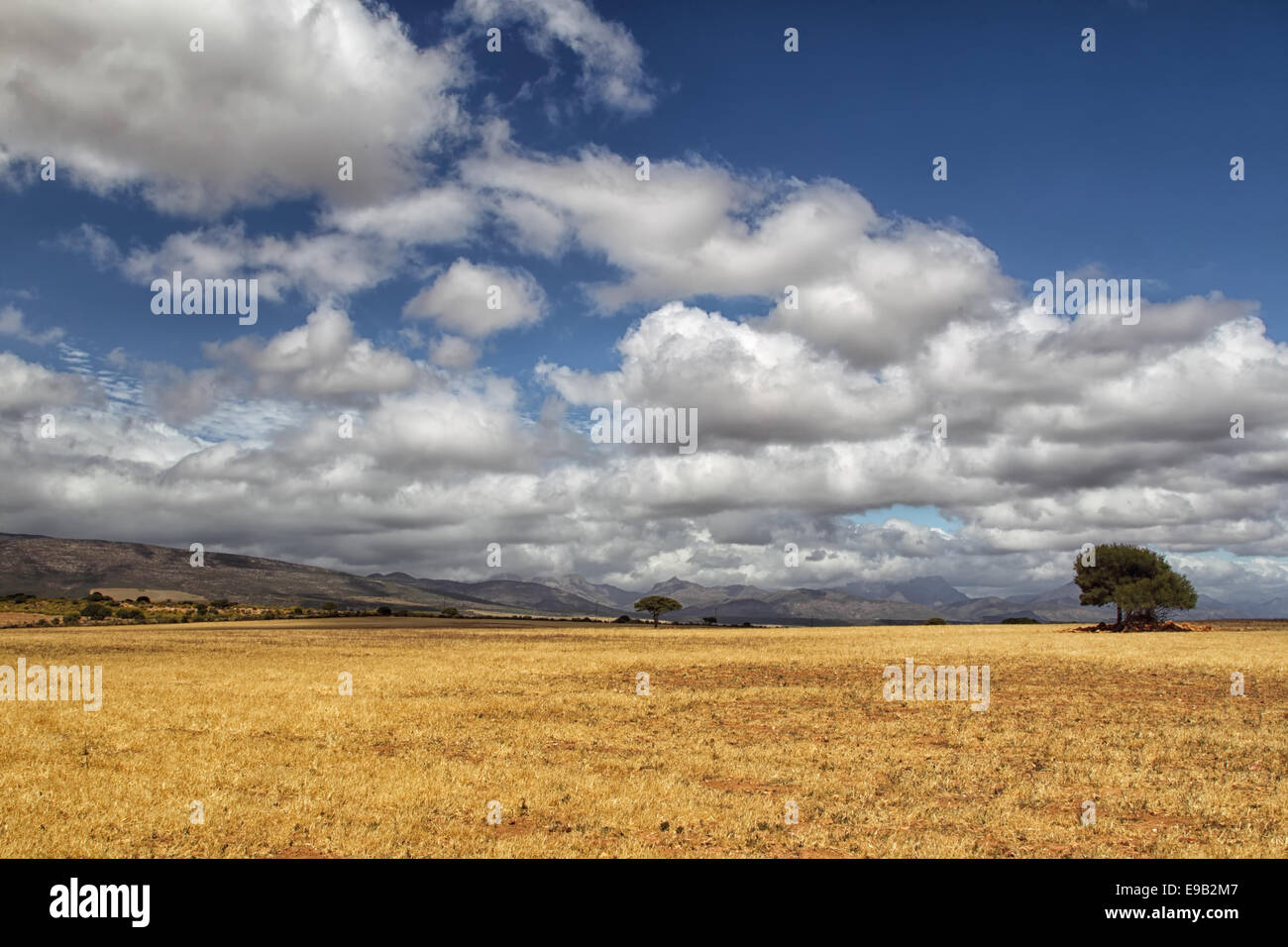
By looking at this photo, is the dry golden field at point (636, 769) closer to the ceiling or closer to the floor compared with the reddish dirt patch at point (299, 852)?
closer to the floor

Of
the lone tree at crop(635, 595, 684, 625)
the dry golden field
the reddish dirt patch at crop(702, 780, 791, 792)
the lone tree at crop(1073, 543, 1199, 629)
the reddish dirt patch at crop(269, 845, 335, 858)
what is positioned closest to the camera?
the reddish dirt patch at crop(269, 845, 335, 858)

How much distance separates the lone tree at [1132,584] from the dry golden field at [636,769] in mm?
75207

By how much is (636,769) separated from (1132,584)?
4254 inches

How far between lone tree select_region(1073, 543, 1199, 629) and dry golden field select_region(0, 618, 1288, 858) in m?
75.2

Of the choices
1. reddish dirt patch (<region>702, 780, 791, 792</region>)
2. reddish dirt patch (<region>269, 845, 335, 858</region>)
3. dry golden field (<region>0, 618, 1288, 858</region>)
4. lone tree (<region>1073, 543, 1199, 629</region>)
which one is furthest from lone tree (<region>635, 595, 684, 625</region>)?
reddish dirt patch (<region>269, 845, 335, 858</region>)

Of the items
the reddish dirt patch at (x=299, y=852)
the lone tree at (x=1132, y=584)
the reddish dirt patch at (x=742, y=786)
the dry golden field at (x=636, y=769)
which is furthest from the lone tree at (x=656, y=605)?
the reddish dirt patch at (x=299, y=852)

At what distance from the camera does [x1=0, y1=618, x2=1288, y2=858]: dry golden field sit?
14.8 m

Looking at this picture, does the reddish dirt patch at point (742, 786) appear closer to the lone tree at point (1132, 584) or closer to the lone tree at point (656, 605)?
the lone tree at point (1132, 584)

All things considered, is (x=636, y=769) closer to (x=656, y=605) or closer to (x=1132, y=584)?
(x=1132, y=584)

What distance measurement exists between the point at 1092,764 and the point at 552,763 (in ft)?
44.8

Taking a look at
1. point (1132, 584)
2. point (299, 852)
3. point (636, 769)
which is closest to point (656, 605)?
point (1132, 584)

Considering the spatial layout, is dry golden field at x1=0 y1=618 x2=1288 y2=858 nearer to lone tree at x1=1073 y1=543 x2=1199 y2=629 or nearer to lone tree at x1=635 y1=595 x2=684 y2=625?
lone tree at x1=1073 y1=543 x2=1199 y2=629

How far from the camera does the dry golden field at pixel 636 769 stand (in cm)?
1480

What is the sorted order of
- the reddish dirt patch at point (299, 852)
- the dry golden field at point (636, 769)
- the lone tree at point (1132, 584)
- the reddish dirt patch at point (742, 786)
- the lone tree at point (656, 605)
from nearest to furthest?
the reddish dirt patch at point (299, 852) < the dry golden field at point (636, 769) < the reddish dirt patch at point (742, 786) < the lone tree at point (1132, 584) < the lone tree at point (656, 605)
